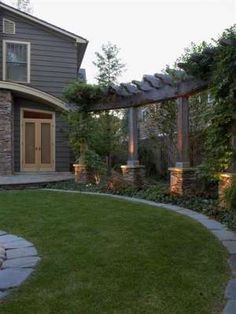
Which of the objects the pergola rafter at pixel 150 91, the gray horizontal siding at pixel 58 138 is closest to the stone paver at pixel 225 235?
the pergola rafter at pixel 150 91

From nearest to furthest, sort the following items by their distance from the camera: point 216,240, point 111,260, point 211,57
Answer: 1. point 111,260
2. point 216,240
3. point 211,57

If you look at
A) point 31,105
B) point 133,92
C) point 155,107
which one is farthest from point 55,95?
point 133,92

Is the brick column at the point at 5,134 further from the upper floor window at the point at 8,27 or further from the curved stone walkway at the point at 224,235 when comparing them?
the curved stone walkway at the point at 224,235

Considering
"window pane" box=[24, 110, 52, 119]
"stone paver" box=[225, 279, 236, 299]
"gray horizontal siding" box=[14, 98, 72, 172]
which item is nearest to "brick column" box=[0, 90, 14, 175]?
"gray horizontal siding" box=[14, 98, 72, 172]

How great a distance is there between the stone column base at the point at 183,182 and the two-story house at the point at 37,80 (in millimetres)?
6480

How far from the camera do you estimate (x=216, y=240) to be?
16.8 feet

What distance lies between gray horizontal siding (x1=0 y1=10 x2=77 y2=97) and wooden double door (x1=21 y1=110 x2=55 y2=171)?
963mm

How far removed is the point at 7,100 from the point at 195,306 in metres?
11.7

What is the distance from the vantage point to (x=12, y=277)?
3.81 metres

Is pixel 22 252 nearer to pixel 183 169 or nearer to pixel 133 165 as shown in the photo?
pixel 183 169

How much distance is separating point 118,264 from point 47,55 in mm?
12129

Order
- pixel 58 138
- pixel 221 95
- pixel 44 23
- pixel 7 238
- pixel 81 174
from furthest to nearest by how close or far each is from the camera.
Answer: pixel 58 138, pixel 44 23, pixel 81 174, pixel 221 95, pixel 7 238

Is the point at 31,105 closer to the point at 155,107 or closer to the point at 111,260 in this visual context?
the point at 155,107

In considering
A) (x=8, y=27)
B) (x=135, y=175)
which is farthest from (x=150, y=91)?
(x=8, y=27)
